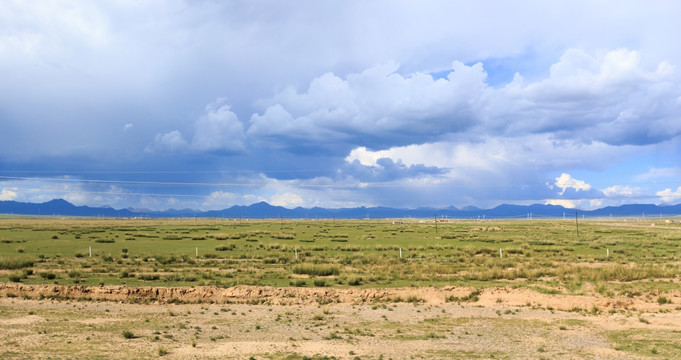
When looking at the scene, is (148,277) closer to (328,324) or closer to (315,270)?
(315,270)

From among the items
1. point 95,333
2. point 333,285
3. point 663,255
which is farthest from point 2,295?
point 663,255

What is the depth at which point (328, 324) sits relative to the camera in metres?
23.5

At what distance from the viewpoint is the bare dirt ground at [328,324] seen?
18266 millimetres

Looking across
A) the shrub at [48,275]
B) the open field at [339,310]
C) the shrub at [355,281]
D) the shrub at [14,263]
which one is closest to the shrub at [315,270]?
the open field at [339,310]

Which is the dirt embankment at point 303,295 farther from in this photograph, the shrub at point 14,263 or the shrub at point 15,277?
the shrub at point 14,263

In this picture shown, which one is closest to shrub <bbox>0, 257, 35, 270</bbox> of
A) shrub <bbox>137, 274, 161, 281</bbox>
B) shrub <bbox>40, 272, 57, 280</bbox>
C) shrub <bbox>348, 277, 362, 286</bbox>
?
shrub <bbox>40, 272, 57, 280</bbox>

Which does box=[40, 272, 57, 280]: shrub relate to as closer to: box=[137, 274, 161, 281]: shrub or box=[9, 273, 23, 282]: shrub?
box=[9, 273, 23, 282]: shrub

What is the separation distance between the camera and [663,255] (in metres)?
54.9

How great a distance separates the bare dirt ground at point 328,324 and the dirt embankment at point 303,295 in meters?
0.06

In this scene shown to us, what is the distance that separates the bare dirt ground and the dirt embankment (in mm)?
61

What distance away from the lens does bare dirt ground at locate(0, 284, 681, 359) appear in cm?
1827

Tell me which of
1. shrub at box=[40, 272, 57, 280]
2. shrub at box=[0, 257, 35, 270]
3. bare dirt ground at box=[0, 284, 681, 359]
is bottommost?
bare dirt ground at box=[0, 284, 681, 359]

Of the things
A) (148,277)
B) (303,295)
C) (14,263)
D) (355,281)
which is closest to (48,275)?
(148,277)

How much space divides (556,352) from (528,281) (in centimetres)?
1900
